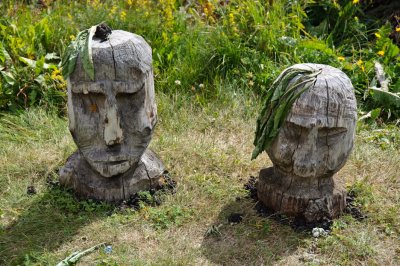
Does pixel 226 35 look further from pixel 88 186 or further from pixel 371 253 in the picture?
pixel 371 253

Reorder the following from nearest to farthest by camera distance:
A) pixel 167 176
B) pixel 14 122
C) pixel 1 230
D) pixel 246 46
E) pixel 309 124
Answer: pixel 309 124 < pixel 1 230 < pixel 167 176 < pixel 14 122 < pixel 246 46

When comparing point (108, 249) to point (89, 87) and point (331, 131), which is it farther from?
point (331, 131)

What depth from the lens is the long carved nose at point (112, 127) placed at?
472 cm

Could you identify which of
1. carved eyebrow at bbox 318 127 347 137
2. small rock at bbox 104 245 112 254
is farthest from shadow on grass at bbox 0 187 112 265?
carved eyebrow at bbox 318 127 347 137

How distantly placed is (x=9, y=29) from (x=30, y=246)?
3.38 metres

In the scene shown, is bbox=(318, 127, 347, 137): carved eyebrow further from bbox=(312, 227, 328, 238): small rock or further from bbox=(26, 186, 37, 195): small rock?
bbox=(26, 186, 37, 195): small rock

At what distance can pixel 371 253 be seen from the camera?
14.8ft

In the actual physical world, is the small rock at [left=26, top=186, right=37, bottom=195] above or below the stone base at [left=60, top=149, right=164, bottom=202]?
below

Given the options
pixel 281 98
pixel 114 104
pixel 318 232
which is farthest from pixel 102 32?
pixel 318 232

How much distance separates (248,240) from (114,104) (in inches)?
58.2

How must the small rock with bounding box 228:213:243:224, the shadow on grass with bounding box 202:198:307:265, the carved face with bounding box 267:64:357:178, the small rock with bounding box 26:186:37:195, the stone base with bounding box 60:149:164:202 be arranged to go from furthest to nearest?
the small rock with bounding box 26:186:37:195, the stone base with bounding box 60:149:164:202, the small rock with bounding box 228:213:243:224, the shadow on grass with bounding box 202:198:307:265, the carved face with bounding box 267:64:357:178

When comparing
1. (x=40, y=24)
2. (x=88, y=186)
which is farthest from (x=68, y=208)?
(x=40, y=24)

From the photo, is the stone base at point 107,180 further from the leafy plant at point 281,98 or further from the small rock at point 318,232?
the small rock at point 318,232

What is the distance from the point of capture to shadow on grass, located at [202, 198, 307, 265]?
453 cm
